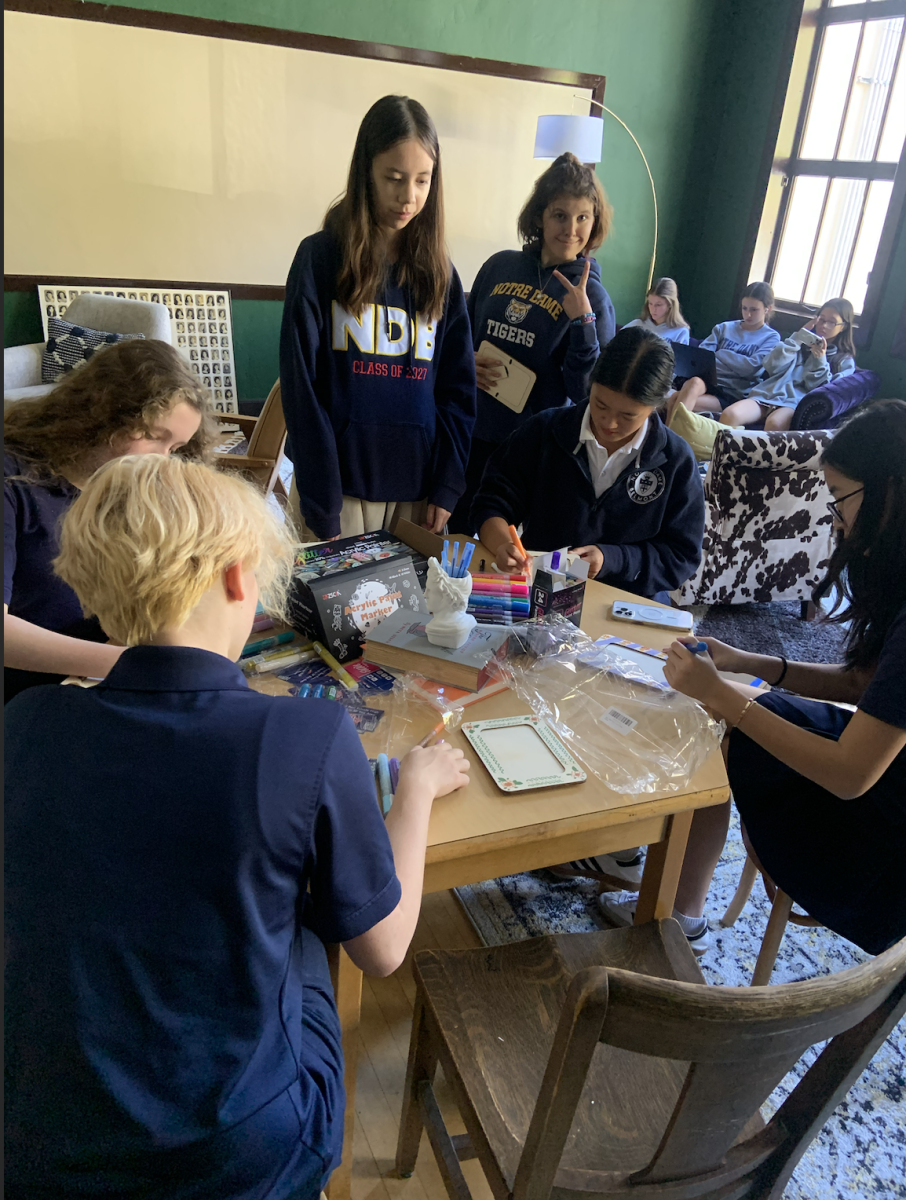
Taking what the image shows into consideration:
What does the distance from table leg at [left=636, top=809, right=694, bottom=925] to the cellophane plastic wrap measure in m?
0.10

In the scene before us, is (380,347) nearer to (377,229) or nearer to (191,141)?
(377,229)

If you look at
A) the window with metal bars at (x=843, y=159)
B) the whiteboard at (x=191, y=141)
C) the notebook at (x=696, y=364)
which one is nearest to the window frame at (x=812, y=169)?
the window with metal bars at (x=843, y=159)

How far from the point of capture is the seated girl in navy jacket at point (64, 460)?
1291 millimetres

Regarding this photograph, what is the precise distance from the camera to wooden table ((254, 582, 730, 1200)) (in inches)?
41.9

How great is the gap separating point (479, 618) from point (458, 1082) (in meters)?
0.74

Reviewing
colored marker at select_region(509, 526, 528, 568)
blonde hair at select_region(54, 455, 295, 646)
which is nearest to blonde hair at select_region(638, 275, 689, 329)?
colored marker at select_region(509, 526, 528, 568)

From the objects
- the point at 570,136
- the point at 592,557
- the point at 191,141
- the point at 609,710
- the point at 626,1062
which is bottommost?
the point at 626,1062

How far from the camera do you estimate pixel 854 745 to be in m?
1.22

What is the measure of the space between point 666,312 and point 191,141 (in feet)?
9.84

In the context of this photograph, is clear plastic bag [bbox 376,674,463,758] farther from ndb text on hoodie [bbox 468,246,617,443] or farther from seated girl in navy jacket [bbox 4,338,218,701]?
ndb text on hoodie [bbox 468,246,617,443]

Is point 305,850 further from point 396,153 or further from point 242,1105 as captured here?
point 396,153

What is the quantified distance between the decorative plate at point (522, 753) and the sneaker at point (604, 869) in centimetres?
74

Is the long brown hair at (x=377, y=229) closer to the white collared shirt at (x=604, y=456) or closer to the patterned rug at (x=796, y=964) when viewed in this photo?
the white collared shirt at (x=604, y=456)

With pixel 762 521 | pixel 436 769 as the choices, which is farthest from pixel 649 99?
pixel 436 769
